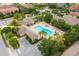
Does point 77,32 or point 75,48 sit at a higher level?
point 77,32

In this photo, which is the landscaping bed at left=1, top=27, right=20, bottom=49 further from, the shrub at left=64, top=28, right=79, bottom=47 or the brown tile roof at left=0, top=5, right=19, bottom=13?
the shrub at left=64, top=28, right=79, bottom=47

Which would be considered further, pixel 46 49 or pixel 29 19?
pixel 29 19

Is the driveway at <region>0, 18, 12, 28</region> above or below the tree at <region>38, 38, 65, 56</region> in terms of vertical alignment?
above

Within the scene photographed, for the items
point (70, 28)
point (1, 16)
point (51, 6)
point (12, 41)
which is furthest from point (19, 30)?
point (70, 28)

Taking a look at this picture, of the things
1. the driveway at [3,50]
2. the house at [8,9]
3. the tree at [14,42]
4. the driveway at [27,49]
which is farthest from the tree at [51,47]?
A: the house at [8,9]

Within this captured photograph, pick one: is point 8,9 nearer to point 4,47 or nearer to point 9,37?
point 9,37

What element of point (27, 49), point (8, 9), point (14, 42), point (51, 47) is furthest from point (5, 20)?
point (51, 47)

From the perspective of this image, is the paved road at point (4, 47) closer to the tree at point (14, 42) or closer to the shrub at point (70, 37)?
the tree at point (14, 42)

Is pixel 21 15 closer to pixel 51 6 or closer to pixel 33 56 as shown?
pixel 51 6

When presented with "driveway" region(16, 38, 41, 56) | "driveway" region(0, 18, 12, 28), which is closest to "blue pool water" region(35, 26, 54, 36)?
"driveway" region(16, 38, 41, 56)
